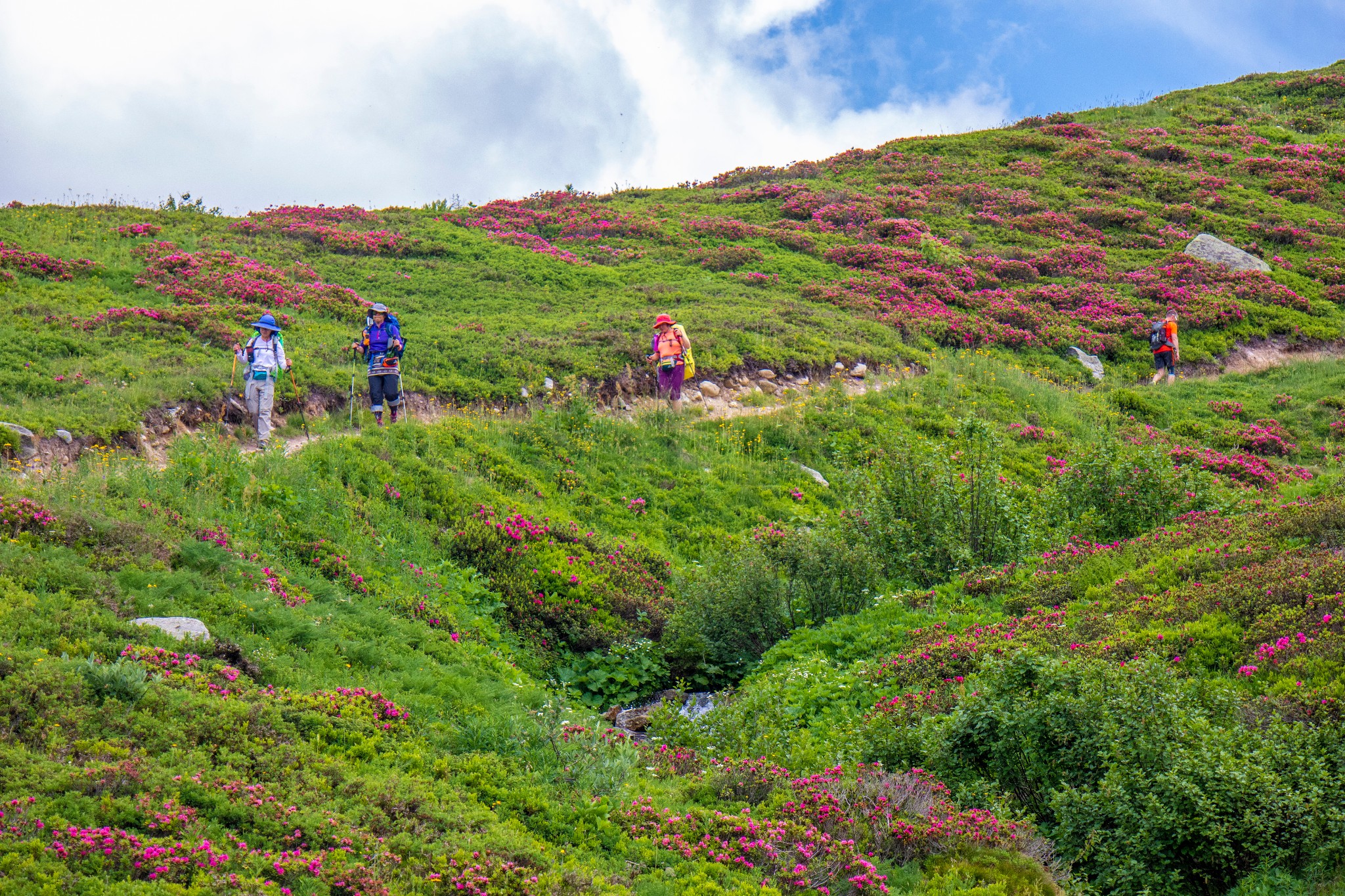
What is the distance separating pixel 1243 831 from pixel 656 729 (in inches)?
203

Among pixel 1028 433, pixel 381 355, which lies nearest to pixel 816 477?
pixel 1028 433

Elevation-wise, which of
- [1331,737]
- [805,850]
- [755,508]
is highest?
[755,508]

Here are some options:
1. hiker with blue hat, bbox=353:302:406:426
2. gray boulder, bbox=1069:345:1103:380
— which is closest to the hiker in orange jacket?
gray boulder, bbox=1069:345:1103:380

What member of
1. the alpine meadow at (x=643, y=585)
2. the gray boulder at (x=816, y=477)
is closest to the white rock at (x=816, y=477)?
the gray boulder at (x=816, y=477)

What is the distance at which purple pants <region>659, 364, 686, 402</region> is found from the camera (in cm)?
1906

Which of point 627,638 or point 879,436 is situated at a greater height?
point 879,436

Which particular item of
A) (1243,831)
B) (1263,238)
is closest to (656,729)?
(1243,831)

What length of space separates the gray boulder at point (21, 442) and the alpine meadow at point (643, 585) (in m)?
0.07

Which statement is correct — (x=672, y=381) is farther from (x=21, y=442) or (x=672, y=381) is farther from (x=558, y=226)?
(x=558, y=226)

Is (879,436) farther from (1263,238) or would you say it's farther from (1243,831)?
(1263,238)

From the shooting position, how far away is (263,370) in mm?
15164

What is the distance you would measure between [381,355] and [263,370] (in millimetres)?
1977

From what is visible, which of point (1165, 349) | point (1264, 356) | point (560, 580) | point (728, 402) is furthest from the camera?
point (1264, 356)

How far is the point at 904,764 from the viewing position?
7.45 metres
